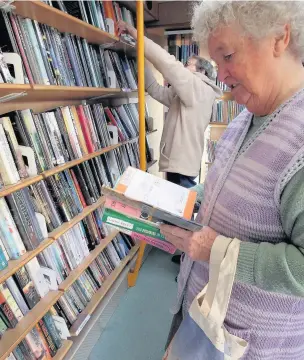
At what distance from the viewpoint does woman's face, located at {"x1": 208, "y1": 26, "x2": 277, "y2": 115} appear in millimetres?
629

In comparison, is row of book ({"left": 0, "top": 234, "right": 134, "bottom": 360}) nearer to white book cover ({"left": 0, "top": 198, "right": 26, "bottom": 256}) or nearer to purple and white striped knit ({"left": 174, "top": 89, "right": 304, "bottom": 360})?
white book cover ({"left": 0, "top": 198, "right": 26, "bottom": 256})

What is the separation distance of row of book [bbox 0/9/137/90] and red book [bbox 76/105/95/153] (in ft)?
0.45

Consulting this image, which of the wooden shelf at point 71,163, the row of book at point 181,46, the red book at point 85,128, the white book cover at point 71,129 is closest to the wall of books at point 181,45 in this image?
the row of book at point 181,46

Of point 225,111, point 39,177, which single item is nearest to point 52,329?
point 39,177

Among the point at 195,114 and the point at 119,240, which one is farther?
the point at 119,240

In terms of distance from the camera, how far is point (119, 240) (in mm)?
1989

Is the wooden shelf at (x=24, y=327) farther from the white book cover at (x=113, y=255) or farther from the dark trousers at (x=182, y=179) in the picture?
the dark trousers at (x=182, y=179)

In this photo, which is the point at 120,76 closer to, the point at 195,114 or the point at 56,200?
the point at 195,114

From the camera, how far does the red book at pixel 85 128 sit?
1443mm

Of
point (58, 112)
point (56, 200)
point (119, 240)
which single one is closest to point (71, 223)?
point (56, 200)

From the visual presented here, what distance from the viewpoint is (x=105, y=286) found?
5.68 feet

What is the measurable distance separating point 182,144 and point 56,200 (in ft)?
2.99

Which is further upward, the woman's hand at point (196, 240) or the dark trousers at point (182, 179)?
the woman's hand at point (196, 240)

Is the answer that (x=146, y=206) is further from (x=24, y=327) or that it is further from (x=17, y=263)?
(x=24, y=327)
